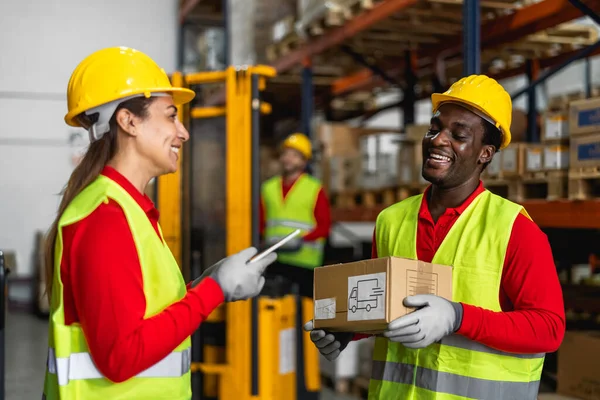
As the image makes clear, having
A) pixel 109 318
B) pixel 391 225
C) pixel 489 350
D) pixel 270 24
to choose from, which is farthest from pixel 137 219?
pixel 270 24

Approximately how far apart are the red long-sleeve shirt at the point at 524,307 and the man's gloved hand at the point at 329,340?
0.48 metres

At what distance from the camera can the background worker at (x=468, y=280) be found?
7.16 ft

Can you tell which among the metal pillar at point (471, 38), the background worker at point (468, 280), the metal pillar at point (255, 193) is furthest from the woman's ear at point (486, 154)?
the metal pillar at point (255, 193)

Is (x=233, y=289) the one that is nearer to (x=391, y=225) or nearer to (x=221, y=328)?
(x=391, y=225)

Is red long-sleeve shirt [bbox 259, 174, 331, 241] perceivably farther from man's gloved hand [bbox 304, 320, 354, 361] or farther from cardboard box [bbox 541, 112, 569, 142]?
man's gloved hand [bbox 304, 320, 354, 361]

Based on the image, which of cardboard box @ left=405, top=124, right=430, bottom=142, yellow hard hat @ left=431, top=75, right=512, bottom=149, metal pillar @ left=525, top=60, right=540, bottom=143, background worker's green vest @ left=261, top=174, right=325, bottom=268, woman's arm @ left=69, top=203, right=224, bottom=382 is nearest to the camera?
woman's arm @ left=69, top=203, right=224, bottom=382

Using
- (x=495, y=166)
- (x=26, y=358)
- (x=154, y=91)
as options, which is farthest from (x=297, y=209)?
(x=154, y=91)

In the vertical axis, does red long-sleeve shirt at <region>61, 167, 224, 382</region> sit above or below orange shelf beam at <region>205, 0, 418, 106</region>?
below

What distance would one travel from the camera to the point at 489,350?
7.62 ft

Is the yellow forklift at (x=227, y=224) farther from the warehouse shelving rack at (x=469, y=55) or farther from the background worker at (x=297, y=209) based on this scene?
the warehouse shelving rack at (x=469, y=55)

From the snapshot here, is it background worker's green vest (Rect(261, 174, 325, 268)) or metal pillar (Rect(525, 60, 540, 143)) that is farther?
metal pillar (Rect(525, 60, 540, 143))

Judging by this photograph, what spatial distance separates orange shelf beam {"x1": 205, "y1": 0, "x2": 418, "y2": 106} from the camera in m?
6.25

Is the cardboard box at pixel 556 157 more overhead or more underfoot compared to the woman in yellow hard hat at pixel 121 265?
more overhead

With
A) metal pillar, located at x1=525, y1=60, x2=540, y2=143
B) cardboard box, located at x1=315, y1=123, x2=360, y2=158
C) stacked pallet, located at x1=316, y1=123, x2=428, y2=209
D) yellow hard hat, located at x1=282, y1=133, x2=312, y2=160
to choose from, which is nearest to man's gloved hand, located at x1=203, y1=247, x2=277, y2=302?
stacked pallet, located at x1=316, y1=123, x2=428, y2=209
